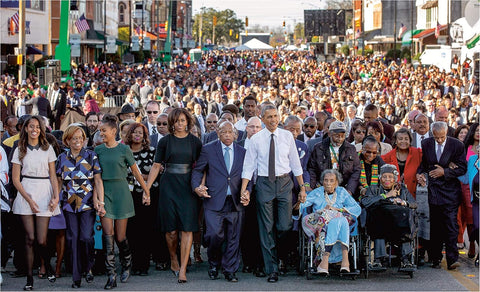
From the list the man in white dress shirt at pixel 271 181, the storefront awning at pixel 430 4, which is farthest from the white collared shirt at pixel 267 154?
the storefront awning at pixel 430 4

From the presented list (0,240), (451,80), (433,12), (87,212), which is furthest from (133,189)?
(433,12)

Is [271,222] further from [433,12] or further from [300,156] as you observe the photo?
[433,12]

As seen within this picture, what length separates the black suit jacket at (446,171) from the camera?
36.4ft

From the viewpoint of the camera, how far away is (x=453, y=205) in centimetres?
1111

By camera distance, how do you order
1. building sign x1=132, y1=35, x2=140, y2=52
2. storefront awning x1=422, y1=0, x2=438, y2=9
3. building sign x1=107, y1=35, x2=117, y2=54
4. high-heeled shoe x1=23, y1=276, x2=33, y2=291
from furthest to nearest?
1. building sign x1=132, y1=35, x2=140, y2=52
2. storefront awning x1=422, y1=0, x2=438, y2=9
3. building sign x1=107, y1=35, x2=117, y2=54
4. high-heeled shoe x1=23, y1=276, x2=33, y2=291

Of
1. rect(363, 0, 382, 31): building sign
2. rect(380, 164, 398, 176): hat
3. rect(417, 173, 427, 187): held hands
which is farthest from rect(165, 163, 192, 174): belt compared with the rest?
rect(363, 0, 382, 31): building sign

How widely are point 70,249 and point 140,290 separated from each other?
3.04ft

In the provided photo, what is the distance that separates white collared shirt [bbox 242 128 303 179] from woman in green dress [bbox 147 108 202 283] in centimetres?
60

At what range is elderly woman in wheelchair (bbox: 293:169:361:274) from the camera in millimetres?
9930

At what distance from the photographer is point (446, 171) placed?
11094 mm

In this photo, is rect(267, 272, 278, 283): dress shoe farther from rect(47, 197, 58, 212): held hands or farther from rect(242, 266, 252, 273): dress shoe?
rect(47, 197, 58, 212): held hands

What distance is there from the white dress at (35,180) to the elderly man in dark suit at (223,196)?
162 centimetres

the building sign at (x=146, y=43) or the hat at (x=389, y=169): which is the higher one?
the building sign at (x=146, y=43)

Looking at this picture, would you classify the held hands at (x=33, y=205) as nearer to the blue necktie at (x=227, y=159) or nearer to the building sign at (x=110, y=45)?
the blue necktie at (x=227, y=159)
